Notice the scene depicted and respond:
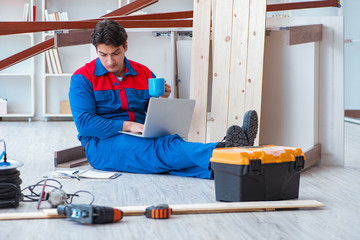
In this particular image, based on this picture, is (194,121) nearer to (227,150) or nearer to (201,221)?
(227,150)

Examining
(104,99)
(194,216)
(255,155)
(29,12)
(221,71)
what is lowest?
(194,216)

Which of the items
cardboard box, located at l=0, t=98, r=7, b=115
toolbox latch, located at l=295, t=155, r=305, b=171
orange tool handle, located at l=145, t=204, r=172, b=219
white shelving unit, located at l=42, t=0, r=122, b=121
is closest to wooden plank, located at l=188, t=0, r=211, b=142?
toolbox latch, located at l=295, t=155, r=305, b=171

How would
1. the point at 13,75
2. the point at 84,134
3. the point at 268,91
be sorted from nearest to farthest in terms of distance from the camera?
the point at 84,134 < the point at 268,91 < the point at 13,75

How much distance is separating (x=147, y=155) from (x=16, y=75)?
4825mm

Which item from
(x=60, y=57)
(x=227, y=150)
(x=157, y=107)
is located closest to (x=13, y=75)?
(x=60, y=57)

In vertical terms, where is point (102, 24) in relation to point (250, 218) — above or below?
above

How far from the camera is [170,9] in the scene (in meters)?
7.77

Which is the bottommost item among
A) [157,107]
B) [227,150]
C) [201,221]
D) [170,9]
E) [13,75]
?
[201,221]

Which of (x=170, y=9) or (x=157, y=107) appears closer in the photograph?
(x=157, y=107)

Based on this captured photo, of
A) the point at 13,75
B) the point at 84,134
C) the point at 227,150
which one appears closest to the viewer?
the point at 227,150

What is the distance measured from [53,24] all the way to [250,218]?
223 centimetres

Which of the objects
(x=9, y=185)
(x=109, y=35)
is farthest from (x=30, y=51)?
(x=9, y=185)

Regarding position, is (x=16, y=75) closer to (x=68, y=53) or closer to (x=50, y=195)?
(x=68, y=53)

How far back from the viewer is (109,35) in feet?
9.94
